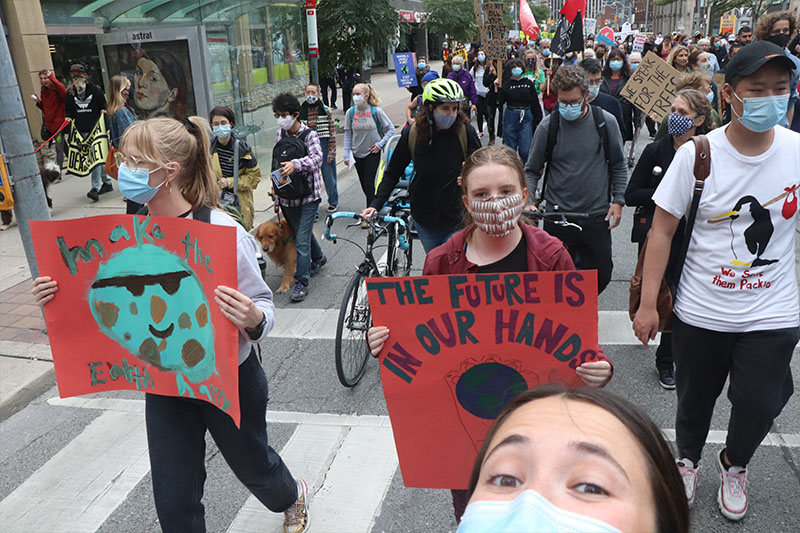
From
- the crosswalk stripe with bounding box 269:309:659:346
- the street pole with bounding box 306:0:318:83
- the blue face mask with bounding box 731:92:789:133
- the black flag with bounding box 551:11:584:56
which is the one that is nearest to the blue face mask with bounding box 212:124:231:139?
the crosswalk stripe with bounding box 269:309:659:346

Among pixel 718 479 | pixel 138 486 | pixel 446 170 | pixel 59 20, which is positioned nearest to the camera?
pixel 718 479

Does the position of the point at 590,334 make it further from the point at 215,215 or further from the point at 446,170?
the point at 446,170

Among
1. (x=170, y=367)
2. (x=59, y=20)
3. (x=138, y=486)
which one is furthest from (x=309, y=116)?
(x=59, y=20)

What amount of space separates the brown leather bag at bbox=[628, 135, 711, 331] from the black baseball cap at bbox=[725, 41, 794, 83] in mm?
309

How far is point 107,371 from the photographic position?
2.61 m

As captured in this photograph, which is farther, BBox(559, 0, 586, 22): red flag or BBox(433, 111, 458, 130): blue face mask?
BBox(559, 0, 586, 22): red flag

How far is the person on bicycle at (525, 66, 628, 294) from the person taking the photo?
4574 mm

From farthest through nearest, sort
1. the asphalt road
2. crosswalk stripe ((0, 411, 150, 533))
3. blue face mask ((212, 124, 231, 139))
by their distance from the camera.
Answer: blue face mask ((212, 124, 231, 139))
crosswalk stripe ((0, 411, 150, 533))
the asphalt road

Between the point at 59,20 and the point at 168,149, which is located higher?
the point at 59,20

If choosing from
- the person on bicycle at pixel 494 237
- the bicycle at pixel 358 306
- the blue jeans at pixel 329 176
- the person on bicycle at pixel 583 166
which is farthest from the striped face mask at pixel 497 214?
the blue jeans at pixel 329 176

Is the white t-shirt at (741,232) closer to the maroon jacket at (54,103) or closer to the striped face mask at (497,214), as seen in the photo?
the striped face mask at (497,214)

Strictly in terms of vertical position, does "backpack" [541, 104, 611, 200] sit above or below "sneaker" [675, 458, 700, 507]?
above

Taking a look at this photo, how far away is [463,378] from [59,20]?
15.6 metres

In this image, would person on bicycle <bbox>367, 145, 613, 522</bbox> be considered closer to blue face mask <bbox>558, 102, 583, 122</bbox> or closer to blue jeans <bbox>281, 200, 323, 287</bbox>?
blue face mask <bbox>558, 102, 583, 122</bbox>
